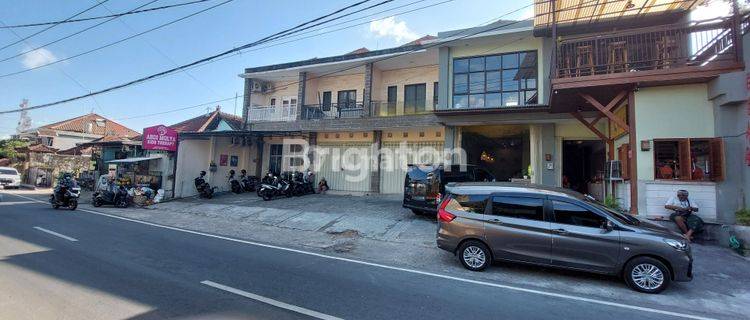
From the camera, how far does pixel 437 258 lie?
7500 millimetres

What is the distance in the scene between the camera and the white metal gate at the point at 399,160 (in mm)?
17484

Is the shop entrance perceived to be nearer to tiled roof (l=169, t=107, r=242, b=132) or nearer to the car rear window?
the car rear window

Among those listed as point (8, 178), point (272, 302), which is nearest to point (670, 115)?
point (272, 302)

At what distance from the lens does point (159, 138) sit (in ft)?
57.7

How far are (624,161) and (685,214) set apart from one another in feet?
7.41

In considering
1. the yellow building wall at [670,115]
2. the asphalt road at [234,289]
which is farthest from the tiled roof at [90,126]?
the yellow building wall at [670,115]

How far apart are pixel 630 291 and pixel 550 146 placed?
9676 millimetres

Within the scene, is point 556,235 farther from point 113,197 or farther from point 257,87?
point 257,87

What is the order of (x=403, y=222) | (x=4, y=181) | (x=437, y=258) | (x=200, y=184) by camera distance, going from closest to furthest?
(x=437, y=258) < (x=403, y=222) < (x=200, y=184) < (x=4, y=181)

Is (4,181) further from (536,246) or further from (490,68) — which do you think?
(536,246)

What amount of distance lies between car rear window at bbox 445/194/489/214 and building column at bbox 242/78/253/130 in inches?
628

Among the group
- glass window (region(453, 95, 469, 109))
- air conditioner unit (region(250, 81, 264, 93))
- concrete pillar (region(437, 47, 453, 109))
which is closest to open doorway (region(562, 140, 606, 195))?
glass window (region(453, 95, 469, 109))

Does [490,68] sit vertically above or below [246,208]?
above

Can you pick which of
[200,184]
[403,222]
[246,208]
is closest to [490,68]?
[403,222]
